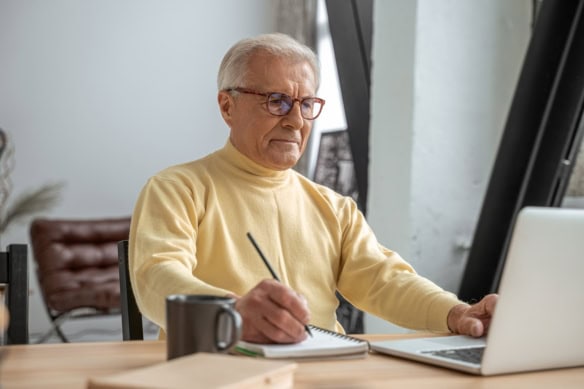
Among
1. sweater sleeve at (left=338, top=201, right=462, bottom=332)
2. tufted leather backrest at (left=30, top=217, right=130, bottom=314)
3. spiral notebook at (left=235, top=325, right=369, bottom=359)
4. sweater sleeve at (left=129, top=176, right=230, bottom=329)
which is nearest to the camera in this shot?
spiral notebook at (left=235, top=325, right=369, bottom=359)

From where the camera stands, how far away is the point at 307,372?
3.51 feet

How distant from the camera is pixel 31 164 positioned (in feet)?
18.8

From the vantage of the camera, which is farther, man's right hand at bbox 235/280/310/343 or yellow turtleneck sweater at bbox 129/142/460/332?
yellow turtleneck sweater at bbox 129/142/460/332

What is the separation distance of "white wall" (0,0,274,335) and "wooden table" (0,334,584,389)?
185 inches

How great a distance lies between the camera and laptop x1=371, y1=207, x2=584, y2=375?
1006 millimetres

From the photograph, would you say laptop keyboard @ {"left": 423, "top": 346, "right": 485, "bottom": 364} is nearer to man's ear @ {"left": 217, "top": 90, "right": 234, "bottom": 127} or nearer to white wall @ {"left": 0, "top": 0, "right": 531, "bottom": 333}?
man's ear @ {"left": 217, "top": 90, "right": 234, "bottom": 127}

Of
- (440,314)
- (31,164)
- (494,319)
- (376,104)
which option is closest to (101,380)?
(494,319)

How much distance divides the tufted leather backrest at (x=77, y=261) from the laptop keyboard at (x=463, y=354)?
3991mm

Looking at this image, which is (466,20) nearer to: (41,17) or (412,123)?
(412,123)

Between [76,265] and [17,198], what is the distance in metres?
0.70

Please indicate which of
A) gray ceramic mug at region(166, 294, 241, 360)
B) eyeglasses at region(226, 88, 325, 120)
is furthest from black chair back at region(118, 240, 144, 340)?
gray ceramic mug at region(166, 294, 241, 360)

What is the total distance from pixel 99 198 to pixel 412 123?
11.1 feet

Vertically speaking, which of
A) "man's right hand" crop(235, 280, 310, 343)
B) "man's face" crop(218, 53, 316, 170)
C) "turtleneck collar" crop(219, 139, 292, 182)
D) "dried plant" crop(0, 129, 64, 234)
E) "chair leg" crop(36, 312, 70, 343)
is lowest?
"chair leg" crop(36, 312, 70, 343)

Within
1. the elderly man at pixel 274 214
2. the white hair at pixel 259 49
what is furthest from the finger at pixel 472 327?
the white hair at pixel 259 49
